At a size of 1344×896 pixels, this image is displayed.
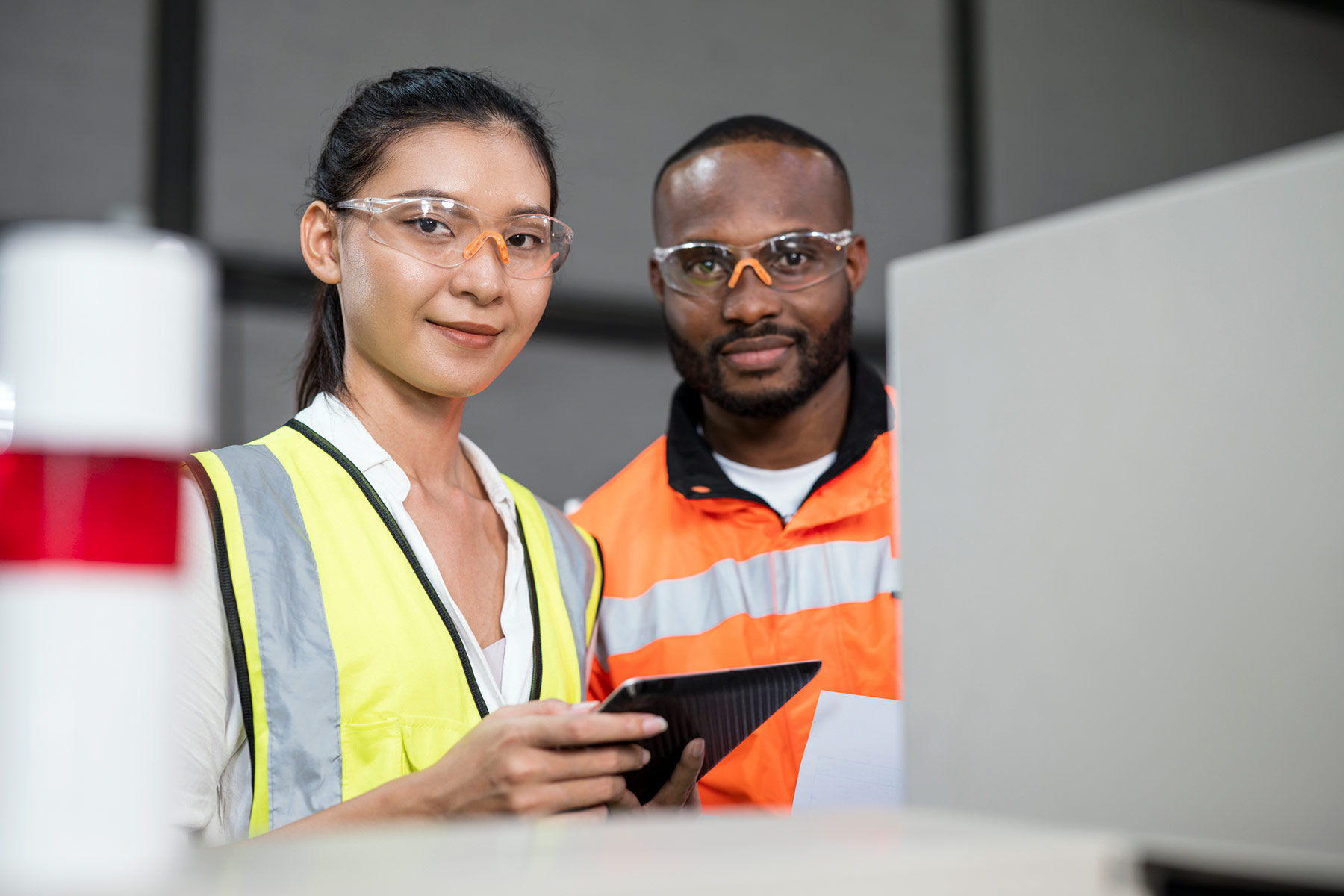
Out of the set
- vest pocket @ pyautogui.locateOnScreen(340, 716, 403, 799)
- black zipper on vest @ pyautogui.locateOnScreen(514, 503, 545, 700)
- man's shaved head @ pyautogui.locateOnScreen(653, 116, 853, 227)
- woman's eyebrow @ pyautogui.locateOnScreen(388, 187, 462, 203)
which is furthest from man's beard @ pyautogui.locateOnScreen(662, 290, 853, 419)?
vest pocket @ pyautogui.locateOnScreen(340, 716, 403, 799)

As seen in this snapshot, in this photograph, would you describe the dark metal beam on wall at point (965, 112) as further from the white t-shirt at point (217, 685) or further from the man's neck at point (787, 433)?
the white t-shirt at point (217, 685)

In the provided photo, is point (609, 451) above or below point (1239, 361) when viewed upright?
above

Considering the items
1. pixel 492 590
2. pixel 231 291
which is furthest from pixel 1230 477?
pixel 231 291

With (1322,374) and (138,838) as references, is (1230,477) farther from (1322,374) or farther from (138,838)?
(138,838)

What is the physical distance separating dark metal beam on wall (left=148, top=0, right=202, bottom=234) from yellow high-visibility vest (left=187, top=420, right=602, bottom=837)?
171 centimetres

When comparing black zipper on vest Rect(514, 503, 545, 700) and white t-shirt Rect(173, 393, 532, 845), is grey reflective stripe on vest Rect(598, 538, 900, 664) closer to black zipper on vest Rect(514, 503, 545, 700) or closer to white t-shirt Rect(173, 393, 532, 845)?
black zipper on vest Rect(514, 503, 545, 700)

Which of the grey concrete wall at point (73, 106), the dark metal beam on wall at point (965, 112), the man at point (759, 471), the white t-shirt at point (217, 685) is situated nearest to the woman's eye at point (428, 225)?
the white t-shirt at point (217, 685)

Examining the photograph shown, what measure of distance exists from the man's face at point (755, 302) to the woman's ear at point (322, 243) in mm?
675

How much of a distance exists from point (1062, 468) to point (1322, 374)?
0.12 m

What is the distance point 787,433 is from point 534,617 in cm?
74

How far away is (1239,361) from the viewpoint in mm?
520

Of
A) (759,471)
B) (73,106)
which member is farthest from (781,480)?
(73,106)

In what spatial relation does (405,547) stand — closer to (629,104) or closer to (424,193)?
(424,193)

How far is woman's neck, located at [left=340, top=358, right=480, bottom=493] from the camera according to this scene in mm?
1411
